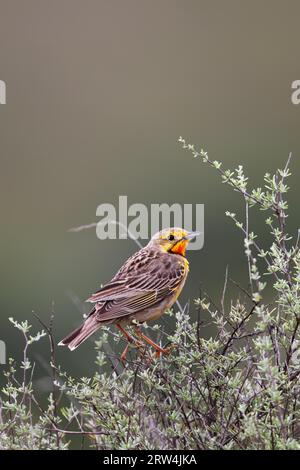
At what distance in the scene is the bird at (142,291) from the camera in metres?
8.29

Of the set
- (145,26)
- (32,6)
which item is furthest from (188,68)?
(32,6)

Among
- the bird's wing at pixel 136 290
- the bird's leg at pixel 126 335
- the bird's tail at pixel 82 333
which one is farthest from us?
the bird's wing at pixel 136 290

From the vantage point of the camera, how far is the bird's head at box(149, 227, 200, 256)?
30.1 feet

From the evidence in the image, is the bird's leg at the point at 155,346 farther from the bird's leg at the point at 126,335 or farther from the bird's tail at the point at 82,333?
the bird's tail at the point at 82,333

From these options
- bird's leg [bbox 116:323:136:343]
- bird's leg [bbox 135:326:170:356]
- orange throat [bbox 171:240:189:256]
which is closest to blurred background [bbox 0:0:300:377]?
orange throat [bbox 171:240:189:256]

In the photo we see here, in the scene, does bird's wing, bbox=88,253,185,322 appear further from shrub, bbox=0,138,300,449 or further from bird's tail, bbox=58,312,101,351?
shrub, bbox=0,138,300,449

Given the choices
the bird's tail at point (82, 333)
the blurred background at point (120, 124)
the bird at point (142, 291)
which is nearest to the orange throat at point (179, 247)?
the bird at point (142, 291)

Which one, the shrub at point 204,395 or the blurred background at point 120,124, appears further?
the blurred background at point 120,124

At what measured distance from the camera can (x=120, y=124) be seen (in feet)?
122

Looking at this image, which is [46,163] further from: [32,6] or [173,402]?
[173,402]

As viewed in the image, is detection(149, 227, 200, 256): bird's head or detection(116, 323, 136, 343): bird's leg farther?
detection(149, 227, 200, 256): bird's head

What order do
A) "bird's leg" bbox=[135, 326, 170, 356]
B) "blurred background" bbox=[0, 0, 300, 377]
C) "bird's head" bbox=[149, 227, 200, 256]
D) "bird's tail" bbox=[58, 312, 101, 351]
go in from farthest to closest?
"blurred background" bbox=[0, 0, 300, 377] < "bird's head" bbox=[149, 227, 200, 256] < "bird's tail" bbox=[58, 312, 101, 351] < "bird's leg" bbox=[135, 326, 170, 356]

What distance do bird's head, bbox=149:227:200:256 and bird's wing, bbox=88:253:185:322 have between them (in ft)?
0.84

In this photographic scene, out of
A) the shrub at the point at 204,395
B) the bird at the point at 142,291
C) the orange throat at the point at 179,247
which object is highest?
the orange throat at the point at 179,247
